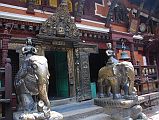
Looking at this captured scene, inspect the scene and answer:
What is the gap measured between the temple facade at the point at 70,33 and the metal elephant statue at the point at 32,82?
8.04ft

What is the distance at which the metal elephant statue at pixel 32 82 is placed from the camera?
141 inches

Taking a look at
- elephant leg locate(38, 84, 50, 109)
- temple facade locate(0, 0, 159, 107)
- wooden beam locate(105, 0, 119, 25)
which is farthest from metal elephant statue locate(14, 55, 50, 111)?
wooden beam locate(105, 0, 119, 25)

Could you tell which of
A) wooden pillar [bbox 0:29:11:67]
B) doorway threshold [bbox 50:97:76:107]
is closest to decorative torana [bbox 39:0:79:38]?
wooden pillar [bbox 0:29:11:67]

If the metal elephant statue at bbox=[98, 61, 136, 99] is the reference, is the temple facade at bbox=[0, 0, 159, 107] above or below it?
above

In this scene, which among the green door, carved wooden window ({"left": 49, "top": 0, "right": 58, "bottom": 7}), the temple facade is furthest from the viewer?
the green door

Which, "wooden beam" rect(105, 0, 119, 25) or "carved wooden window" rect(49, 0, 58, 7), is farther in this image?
"wooden beam" rect(105, 0, 119, 25)

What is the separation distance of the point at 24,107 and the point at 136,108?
2.72m

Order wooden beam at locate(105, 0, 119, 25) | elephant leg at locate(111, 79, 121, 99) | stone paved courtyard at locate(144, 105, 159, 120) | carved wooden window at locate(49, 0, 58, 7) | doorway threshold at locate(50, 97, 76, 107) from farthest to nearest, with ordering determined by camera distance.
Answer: wooden beam at locate(105, 0, 119, 25) → carved wooden window at locate(49, 0, 58, 7) → doorway threshold at locate(50, 97, 76, 107) → stone paved courtyard at locate(144, 105, 159, 120) → elephant leg at locate(111, 79, 121, 99)

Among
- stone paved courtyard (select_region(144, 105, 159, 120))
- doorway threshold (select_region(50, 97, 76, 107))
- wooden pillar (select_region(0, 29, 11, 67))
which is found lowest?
stone paved courtyard (select_region(144, 105, 159, 120))

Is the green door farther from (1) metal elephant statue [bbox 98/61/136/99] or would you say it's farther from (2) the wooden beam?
(1) metal elephant statue [bbox 98/61/136/99]

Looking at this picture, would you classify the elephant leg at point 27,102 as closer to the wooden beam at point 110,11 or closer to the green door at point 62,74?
the green door at point 62,74

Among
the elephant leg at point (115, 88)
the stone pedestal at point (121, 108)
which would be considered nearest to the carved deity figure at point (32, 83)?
the stone pedestal at point (121, 108)

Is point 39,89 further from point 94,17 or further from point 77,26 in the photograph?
point 94,17

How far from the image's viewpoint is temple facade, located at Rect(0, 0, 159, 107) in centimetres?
659
